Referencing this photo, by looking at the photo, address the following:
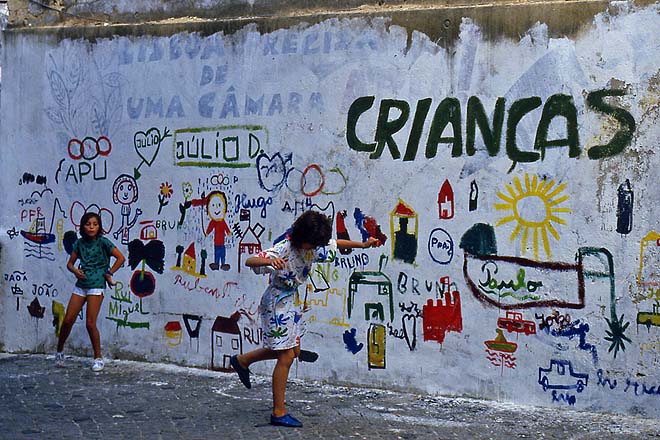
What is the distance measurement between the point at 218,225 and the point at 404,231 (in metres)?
1.83

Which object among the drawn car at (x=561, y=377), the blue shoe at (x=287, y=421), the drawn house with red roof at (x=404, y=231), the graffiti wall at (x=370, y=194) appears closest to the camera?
the blue shoe at (x=287, y=421)

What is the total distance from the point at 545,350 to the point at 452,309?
0.81m

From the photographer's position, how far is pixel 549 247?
7.98m

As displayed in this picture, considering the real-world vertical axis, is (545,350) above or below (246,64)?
below

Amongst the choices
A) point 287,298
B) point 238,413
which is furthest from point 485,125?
point 238,413

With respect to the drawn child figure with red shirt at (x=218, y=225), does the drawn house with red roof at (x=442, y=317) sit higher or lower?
lower

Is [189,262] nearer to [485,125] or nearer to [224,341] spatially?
[224,341]

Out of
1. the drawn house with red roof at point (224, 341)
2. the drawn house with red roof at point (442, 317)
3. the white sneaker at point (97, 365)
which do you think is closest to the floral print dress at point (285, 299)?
the drawn house with red roof at point (442, 317)

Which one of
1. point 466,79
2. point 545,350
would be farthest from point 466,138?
point 545,350

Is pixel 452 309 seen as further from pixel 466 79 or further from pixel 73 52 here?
pixel 73 52

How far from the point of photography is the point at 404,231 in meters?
8.58

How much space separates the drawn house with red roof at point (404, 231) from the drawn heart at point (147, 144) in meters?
2.48

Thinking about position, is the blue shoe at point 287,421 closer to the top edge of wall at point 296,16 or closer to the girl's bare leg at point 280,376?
the girl's bare leg at point 280,376

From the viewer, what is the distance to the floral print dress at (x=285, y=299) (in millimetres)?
7367
